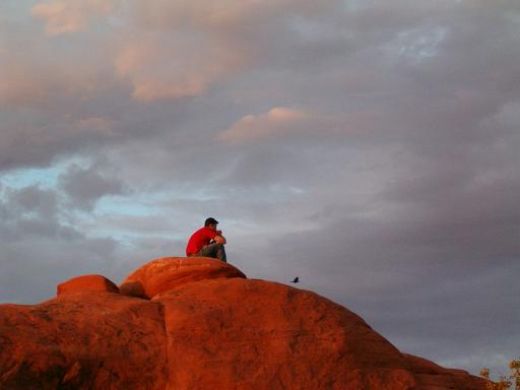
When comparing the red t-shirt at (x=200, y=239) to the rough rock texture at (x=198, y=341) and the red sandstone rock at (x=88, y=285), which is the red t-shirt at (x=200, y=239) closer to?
the rough rock texture at (x=198, y=341)

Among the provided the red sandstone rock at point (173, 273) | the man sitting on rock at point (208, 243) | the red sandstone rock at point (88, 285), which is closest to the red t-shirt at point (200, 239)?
the man sitting on rock at point (208, 243)

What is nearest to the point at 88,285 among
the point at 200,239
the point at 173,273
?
the point at 173,273

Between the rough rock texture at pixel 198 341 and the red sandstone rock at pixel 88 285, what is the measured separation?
0.71 feet

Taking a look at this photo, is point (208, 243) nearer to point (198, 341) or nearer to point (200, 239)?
point (200, 239)

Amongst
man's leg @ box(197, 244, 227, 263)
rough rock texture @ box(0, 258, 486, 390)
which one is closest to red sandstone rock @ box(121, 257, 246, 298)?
rough rock texture @ box(0, 258, 486, 390)

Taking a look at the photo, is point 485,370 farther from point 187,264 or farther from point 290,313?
point 187,264

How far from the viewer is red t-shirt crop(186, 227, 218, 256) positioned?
1029 inches

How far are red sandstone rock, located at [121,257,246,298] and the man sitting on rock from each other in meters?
1.44

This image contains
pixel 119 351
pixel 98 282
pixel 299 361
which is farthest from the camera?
pixel 98 282

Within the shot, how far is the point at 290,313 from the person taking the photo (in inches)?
890

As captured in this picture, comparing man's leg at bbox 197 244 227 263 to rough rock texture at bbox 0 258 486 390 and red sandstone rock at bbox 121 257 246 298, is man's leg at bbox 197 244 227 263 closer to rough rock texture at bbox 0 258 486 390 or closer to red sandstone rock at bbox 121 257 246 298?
red sandstone rock at bbox 121 257 246 298

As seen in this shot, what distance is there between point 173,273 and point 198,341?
3239 millimetres

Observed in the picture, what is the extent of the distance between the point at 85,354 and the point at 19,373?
1.53 m

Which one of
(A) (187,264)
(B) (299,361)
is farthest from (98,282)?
(B) (299,361)
